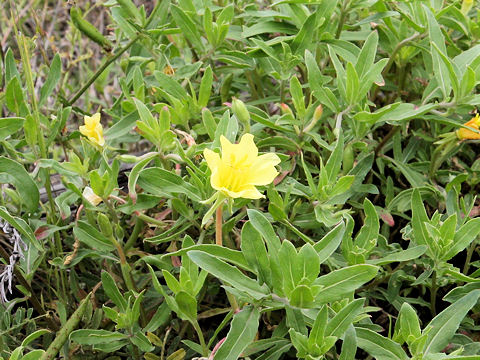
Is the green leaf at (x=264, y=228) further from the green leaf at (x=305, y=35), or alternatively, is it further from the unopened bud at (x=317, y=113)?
the green leaf at (x=305, y=35)

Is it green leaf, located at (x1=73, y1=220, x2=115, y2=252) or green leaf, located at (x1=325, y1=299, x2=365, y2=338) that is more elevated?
green leaf, located at (x1=325, y1=299, x2=365, y2=338)

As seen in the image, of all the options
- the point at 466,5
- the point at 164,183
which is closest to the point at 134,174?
the point at 164,183

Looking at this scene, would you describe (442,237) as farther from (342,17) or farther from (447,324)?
(342,17)

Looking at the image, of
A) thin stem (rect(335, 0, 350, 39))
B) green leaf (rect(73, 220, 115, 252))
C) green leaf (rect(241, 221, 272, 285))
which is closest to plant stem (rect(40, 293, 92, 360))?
green leaf (rect(73, 220, 115, 252))

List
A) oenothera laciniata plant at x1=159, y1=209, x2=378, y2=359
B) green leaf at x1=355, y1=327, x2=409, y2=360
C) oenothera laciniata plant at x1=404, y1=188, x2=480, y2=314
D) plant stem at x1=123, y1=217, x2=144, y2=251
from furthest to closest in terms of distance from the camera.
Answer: plant stem at x1=123, y1=217, x2=144, y2=251 < oenothera laciniata plant at x1=404, y1=188, x2=480, y2=314 < green leaf at x1=355, y1=327, x2=409, y2=360 < oenothera laciniata plant at x1=159, y1=209, x2=378, y2=359

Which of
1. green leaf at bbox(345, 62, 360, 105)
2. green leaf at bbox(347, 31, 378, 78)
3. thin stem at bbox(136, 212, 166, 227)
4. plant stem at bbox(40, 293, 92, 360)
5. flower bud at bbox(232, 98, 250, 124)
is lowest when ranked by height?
plant stem at bbox(40, 293, 92, 360)

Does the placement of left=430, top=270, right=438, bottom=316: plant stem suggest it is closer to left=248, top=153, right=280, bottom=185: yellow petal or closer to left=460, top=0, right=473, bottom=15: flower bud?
left=248, top=153, right=280, bottom=185: yellow petal

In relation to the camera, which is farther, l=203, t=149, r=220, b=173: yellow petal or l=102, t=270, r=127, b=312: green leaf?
l=102, t=270, r=127, b=312: green leaf

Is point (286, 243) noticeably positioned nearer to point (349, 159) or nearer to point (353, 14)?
point (349, 159)

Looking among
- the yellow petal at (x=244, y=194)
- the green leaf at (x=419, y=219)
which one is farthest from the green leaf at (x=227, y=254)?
the green leaf at (x=419, y=219)
